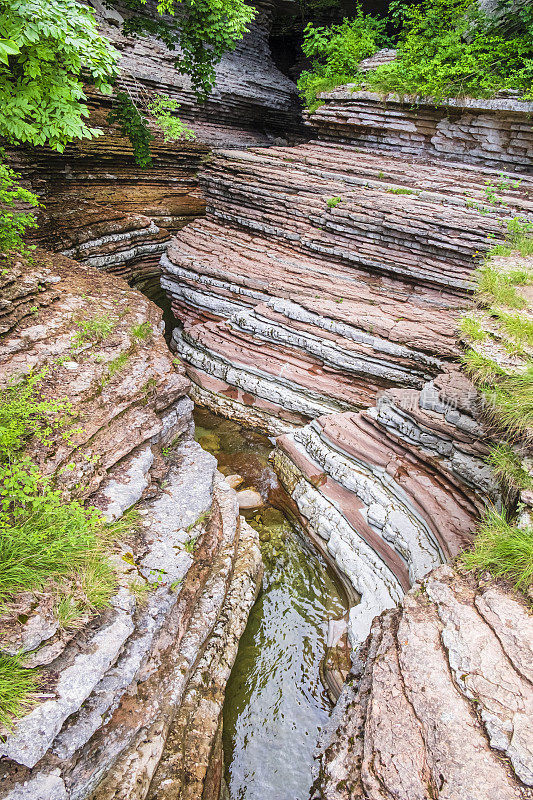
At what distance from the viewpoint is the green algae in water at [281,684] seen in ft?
13.1

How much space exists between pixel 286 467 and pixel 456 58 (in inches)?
375

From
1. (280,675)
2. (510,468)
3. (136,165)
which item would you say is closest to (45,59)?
(510,468)

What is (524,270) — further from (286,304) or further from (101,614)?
(101,614)

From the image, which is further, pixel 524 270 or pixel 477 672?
pixel 524 270

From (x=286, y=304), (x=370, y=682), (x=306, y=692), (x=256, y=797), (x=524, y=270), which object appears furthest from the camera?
(x=286, y=304)

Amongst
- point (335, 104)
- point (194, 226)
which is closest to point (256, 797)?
point (194, 226)

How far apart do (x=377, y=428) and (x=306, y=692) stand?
3282mm

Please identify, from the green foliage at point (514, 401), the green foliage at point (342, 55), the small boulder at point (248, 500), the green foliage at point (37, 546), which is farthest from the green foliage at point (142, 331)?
the green foliage at point (342, 55)

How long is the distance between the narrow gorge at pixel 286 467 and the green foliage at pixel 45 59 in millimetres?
2093

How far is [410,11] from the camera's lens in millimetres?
10234

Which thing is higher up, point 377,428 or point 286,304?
point 286,304

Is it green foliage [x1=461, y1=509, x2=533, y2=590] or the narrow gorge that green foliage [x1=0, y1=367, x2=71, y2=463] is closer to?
the narrow gorge

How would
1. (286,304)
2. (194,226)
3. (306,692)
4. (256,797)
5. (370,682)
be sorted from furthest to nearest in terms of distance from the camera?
(194,226), (286,304), (306,692), (256,797), (370,682)

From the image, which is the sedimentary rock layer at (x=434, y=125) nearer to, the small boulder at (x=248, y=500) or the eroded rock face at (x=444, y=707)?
the small boulder at (x=248, y=500)
